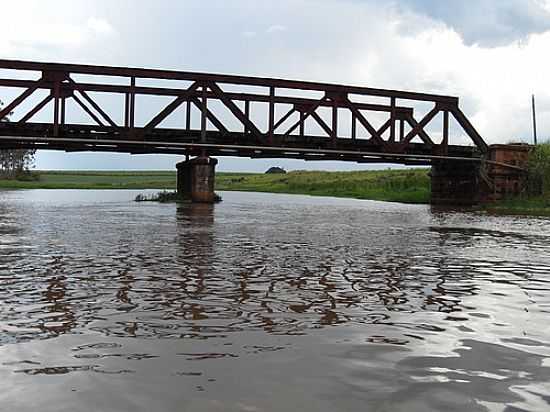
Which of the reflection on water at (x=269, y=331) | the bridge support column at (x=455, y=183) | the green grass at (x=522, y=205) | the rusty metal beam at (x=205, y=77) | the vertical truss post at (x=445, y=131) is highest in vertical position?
the rusty metal beam at (x=205, y=77)

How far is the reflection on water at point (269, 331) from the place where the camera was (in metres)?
Answer: 3.74

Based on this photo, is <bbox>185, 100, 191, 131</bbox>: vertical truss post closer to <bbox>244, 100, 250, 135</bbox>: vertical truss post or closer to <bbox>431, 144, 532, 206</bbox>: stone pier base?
<bbox>244, 100, 250, 135</bbox>: vertical truss post

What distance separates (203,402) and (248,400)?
26 centimetres

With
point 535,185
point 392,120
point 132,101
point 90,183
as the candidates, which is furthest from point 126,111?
point 90,183

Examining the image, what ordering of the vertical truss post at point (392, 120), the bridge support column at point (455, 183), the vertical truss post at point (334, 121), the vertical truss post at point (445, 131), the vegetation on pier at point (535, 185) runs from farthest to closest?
1. the bridge support column at point (455, 183)
2. the vertical truss post at point (445, 131)
3. the vertical truss post at point (392, 120)
4. the vegetation on pier at point (535, 185)
5. the vertical truss post at point (334, 121)

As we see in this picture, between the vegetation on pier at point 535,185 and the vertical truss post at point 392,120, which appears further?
the vertical truss post at point 392,120

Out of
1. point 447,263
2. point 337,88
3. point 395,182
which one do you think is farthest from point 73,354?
point 395,182

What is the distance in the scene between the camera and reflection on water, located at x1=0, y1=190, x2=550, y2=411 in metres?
3.74

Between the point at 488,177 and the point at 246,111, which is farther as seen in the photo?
the point at 488,177

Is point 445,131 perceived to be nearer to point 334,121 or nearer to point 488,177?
point 488,177

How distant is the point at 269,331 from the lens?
528cm

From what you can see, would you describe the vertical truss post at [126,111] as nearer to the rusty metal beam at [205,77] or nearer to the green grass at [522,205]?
the rusty metal beam at [205,77]

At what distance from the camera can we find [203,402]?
3555 millimetres

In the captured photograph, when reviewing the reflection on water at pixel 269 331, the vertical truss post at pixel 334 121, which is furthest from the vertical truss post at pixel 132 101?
the reflection on water at pixel 269 331
